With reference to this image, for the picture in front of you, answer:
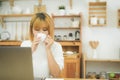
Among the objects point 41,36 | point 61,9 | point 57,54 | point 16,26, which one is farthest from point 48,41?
point 16,26

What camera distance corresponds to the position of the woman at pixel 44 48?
5.64 feet

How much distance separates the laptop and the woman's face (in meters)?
0.55

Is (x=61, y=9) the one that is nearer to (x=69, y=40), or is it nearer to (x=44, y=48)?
(x=69, y=40)

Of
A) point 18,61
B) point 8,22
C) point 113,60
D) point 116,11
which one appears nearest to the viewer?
point 18,61

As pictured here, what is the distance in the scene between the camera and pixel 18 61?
47.3 inches

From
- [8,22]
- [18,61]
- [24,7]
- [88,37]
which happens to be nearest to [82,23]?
[88,37]

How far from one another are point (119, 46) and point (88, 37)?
630 mm

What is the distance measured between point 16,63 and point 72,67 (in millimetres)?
2703

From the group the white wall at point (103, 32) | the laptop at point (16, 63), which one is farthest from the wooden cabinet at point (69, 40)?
the laptop at point (16, 63)

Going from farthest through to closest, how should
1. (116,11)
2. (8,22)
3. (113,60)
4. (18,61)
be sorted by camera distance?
(8,22)
(116,11)
(113,60)
(18,61)

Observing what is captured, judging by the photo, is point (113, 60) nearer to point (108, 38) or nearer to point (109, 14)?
point (108, 38)

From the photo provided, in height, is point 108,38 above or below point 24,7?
below

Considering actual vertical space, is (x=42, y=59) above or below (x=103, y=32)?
below

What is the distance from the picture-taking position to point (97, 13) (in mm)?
4098
